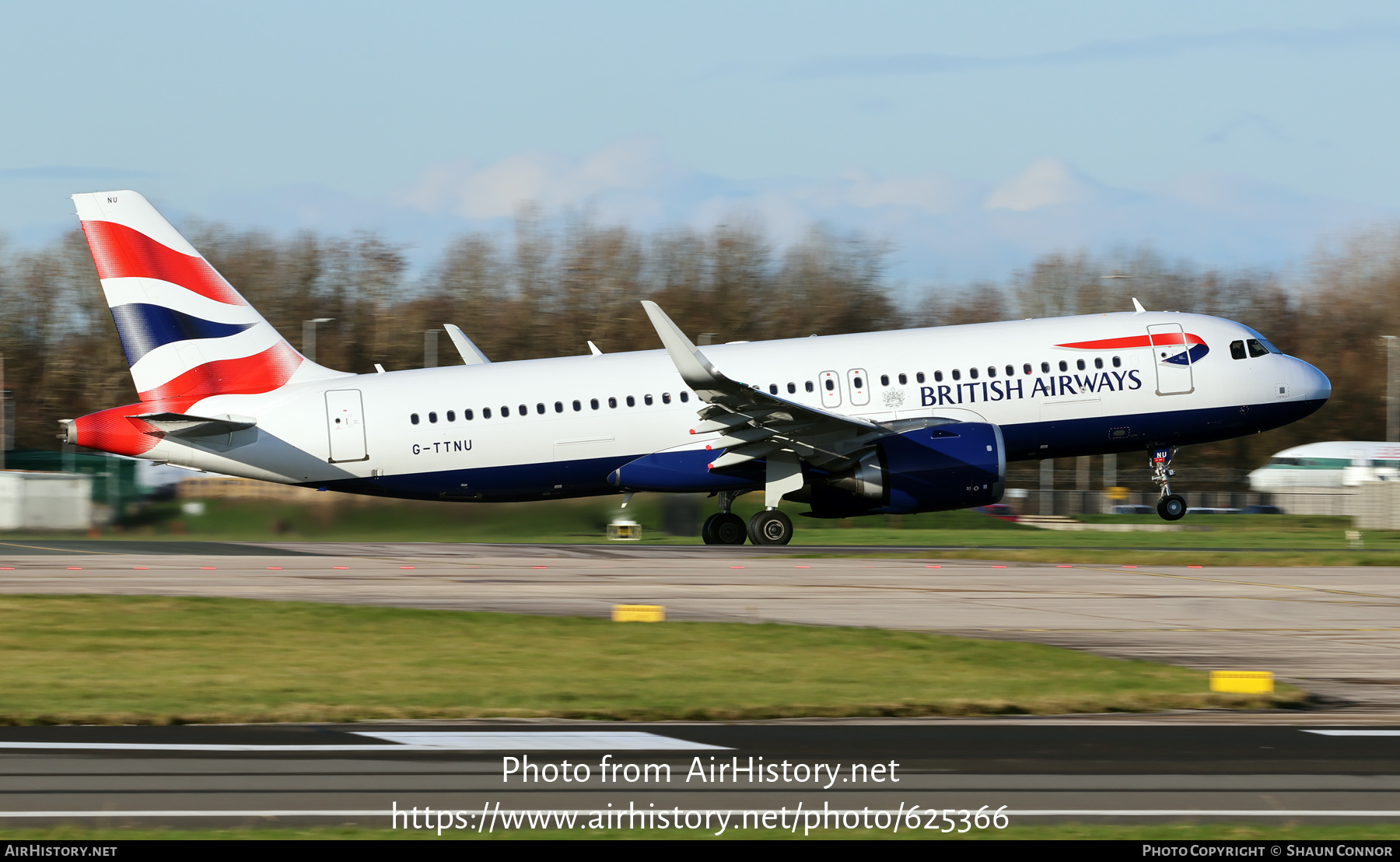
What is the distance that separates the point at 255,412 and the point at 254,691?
1849 cm

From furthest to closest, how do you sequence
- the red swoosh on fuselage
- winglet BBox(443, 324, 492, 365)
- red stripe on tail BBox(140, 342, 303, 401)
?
winglet BBox(443, 324, 492, 365)
the red swoosh on fuselage
red stripe on tail BBox(140, 342, 303, 401)

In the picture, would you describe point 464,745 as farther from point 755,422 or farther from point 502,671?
point 755,422

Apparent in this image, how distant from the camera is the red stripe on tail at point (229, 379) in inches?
1166

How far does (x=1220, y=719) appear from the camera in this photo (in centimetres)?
1132

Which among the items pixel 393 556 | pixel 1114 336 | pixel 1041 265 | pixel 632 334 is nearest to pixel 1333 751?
pixel 393 556

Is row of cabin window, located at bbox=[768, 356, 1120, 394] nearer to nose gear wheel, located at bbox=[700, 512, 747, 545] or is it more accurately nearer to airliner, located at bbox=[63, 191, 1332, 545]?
airliner, located at bbox=[63, 191, 1332, 545]

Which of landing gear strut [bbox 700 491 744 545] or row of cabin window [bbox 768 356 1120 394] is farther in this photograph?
landing gear strut [bbox 700 491 744 545]

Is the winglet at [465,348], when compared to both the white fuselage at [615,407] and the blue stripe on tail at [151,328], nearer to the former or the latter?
the white fuselage at [615,407]

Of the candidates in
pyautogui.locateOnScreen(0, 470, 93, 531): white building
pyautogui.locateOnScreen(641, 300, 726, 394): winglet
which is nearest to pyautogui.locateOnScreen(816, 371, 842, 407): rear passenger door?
pyautogui.locateOnScreen(641, 300, 726, 394): winglet

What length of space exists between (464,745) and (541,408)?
66.8ft

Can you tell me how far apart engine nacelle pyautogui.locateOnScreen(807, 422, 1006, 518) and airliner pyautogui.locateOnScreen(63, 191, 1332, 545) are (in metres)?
0.04

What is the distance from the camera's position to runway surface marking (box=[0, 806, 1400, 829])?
301 inches

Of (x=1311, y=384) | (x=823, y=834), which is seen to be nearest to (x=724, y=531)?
(x=1311, y=384)

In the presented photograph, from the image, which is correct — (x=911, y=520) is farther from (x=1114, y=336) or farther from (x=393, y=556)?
(x=393, y=556)
